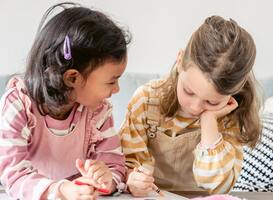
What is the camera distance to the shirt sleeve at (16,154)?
963 mm

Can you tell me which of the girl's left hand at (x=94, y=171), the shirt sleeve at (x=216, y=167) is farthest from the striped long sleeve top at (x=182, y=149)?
the girl's left hand at (x=94, y=171)

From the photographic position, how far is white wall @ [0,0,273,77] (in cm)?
179

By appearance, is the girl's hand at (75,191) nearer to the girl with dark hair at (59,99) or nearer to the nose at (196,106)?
the girl with dark hair at (59,99)

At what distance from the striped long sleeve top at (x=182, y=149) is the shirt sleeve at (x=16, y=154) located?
273mm

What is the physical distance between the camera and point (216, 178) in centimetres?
119

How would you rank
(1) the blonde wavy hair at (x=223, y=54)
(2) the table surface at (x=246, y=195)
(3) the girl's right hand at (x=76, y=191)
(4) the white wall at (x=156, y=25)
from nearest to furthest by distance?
(3) the girl's right hand at (x=76, y=191) → (1) the blonde wavy hair at (x=223, y=54) → (2) the table surface at (x=246, y=195) → (4) the white wall at (x=156, y=25)

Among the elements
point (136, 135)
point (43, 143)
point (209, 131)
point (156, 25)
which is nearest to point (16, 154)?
point (43, 143)

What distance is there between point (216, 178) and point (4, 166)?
1.51ft

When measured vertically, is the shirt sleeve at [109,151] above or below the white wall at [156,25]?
below

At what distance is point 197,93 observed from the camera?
1084 mm

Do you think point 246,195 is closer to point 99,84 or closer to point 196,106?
point 196,106

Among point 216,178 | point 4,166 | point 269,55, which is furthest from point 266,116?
point 4,166

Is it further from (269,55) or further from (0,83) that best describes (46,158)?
(269,55)

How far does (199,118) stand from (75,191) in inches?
16.7
